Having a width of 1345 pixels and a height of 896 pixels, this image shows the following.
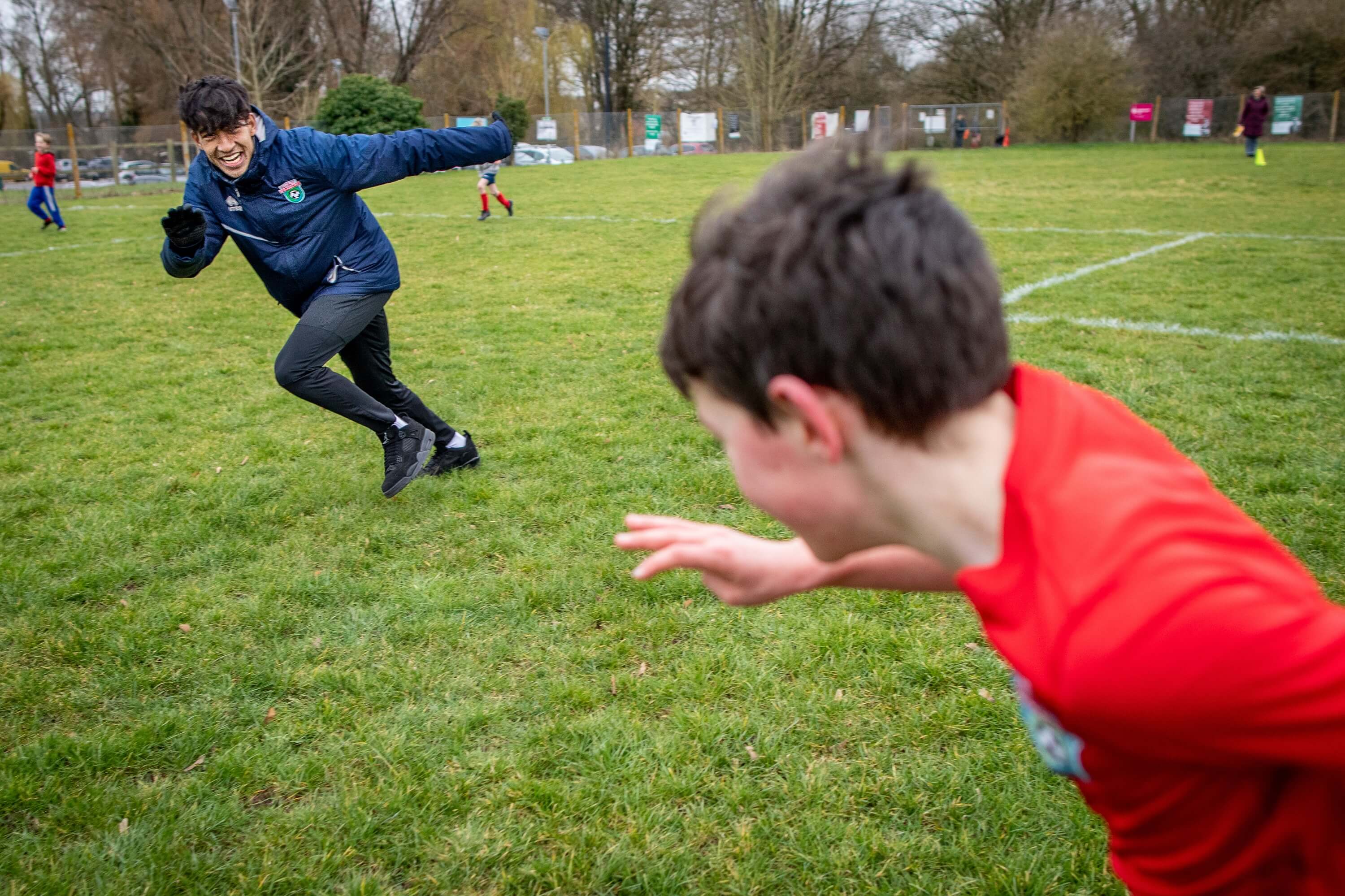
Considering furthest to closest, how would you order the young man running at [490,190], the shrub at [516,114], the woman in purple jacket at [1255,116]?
the shrub at [516,114]
the woman in purple jacket at [1255,116]
the young man running at [490,190]

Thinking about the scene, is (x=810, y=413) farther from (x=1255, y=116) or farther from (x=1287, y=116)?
(x=1287, y=116)

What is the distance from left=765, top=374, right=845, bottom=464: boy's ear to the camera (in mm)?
1098

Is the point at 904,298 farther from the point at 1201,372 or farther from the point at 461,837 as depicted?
the point at 1201,372

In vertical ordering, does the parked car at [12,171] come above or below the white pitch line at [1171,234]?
above

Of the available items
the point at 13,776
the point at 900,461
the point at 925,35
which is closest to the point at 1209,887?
the point at 900,461

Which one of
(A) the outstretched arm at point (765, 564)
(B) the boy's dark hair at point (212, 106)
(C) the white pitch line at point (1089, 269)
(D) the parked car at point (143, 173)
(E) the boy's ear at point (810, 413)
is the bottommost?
(C) the white pitch line at point (1089, 269)

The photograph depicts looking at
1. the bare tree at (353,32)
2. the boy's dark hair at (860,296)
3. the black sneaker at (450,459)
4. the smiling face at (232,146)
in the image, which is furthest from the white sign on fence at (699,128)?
the boy's dark hair at (860,296)

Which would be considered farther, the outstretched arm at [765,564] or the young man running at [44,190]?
the young man running at [44,190]

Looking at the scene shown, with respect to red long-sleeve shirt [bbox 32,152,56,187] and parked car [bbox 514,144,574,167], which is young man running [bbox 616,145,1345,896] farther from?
parked car [bbox 514,144,574,167]

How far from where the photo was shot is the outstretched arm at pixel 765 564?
1.55 m

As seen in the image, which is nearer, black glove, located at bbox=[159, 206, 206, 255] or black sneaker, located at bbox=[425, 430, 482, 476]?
black glove, located at bbox=[159, 206, 206, 255]

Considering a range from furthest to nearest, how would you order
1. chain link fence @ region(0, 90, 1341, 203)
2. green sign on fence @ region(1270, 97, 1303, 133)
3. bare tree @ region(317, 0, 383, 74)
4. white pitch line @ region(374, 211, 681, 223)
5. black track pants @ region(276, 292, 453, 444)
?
bare tree @ region(317, 0, 383, 74) → green sign on fence @ region(1270, 97, 1303, 133) → chain link fence @ region(0, 90, 1341, 203) → white pitch line @ region(374, 211, 681, 223) → black track pants @ region(276, 292, 453, 444)

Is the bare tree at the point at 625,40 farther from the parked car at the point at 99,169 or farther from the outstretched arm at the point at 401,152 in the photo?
the outstretched arm at the point at 401,152

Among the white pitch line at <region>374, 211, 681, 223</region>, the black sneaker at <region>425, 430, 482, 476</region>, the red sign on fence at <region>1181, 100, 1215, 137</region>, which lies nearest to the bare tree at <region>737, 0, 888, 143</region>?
the red sign on fence at <region>1181, 100, 1215, 137</region>
